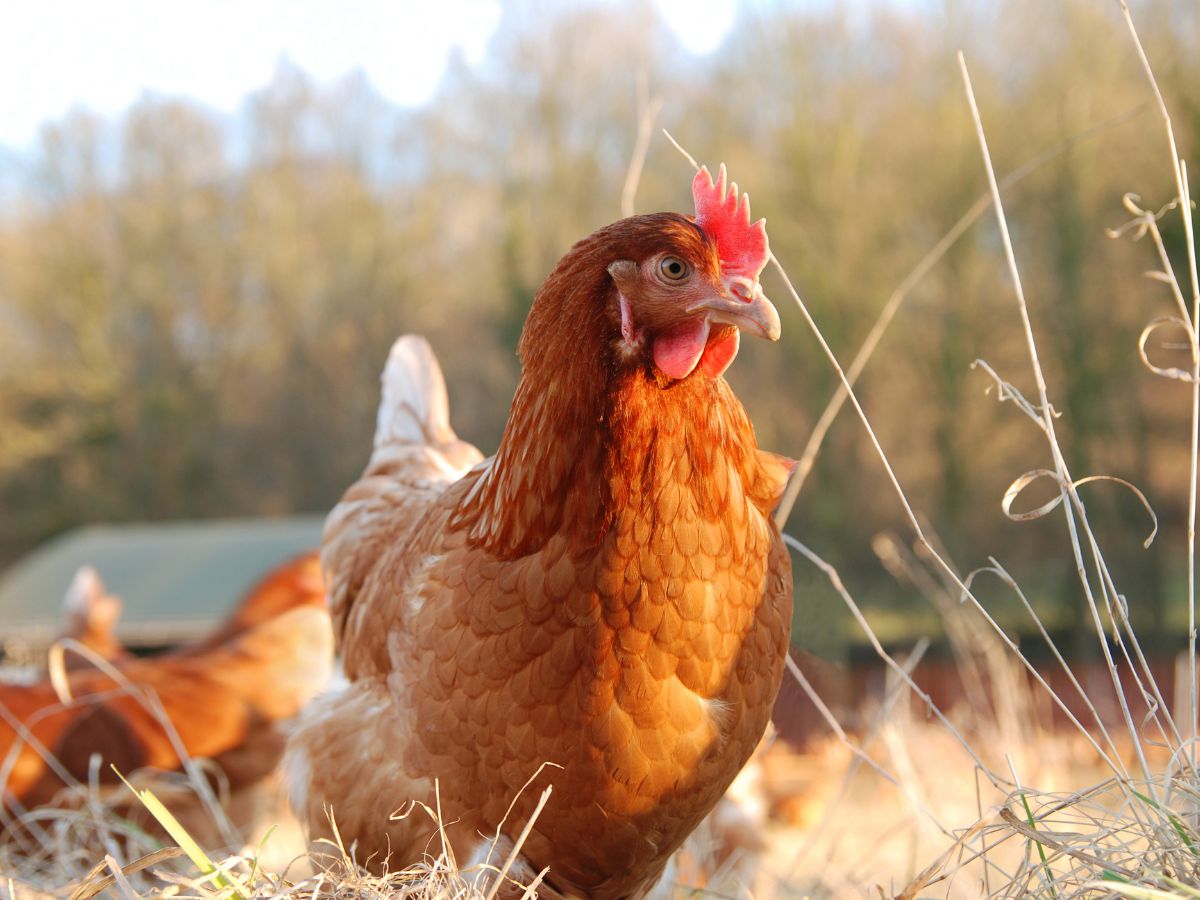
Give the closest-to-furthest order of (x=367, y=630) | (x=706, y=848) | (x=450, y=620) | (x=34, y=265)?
(x=450, y=620) → (x=367, y=630) → (x=706, y=848) → (x=34, y=265)

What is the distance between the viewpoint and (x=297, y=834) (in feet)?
14.4

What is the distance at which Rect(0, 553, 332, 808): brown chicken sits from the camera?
3.51 meters

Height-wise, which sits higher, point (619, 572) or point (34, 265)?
point (619, 572)

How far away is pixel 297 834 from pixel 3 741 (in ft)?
4.42

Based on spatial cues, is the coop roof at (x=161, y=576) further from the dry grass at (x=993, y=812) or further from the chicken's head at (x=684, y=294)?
the chicken's head at (x=684, y=294)

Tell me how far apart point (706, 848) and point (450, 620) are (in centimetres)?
156

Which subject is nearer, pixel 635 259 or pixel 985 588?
pixel 635 259

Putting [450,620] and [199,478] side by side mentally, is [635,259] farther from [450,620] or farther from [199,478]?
[199,478]

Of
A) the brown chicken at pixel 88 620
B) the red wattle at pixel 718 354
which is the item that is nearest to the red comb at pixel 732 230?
the red wattle at pixel 718 354

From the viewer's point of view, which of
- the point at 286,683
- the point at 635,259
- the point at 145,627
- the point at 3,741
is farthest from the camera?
the point at 145,627

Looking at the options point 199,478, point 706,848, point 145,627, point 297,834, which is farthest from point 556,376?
point 199,478

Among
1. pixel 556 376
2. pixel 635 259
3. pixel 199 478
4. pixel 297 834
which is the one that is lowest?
pixel 199 478

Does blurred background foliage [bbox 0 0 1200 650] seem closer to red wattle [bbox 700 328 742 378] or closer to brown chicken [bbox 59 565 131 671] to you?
brown chicken [bbox 59 565 131 671]

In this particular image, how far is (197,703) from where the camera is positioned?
3.97m
